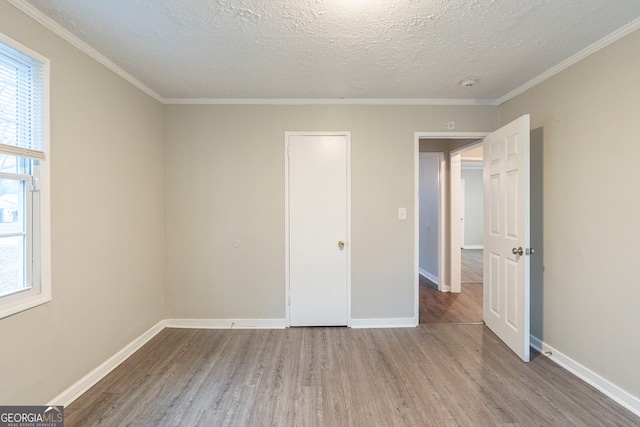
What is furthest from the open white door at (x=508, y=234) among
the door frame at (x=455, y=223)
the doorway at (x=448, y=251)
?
the door frame at (x=455, y=223)

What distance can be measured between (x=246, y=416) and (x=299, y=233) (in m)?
1.64

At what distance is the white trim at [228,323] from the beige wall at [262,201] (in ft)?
0.17

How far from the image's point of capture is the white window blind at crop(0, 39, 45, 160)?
149 centimetres

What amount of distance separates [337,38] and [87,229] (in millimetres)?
2229

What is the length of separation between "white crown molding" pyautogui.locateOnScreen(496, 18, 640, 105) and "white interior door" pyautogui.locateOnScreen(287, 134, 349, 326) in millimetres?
1709

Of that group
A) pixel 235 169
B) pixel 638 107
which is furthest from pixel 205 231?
A: pixel 638 107

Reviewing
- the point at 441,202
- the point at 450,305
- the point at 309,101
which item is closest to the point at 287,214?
the point at 309,101

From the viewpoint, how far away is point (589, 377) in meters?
2.00

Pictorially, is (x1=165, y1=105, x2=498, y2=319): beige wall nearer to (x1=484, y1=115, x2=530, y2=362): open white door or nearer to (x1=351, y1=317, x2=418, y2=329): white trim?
(x1=351, y1=317, x2=418, y2=329): white trim

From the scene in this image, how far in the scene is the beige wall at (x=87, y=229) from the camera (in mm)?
1593

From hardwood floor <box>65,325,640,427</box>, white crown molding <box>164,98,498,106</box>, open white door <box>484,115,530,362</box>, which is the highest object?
white crown molding <box>164,98,498,106</box>

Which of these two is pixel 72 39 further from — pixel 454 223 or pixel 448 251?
pixel 448 251

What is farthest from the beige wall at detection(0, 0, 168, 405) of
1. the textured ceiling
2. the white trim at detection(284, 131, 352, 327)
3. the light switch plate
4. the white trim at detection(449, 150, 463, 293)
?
the white trim at detection(449, 150, 463, 293)

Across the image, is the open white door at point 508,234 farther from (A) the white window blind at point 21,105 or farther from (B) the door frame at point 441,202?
(A) the white window blind at point 21,105
